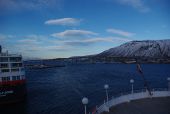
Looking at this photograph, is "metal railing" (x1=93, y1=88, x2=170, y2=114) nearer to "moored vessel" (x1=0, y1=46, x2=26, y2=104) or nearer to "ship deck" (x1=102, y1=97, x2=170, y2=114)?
"ship deck" (x1=102, y1=97, x2=170, y2=114)

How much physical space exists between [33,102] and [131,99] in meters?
27.3

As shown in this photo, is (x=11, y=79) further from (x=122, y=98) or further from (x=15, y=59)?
(x=122, y=98)

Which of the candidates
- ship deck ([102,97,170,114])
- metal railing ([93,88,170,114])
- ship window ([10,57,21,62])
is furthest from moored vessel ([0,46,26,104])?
ship deck ([102,97,170,114])


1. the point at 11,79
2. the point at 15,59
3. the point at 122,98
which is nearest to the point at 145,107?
the point at 122,98

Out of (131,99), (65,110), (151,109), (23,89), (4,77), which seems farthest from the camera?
(23,89)

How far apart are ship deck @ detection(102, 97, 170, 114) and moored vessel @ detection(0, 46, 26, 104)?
26.7 meters

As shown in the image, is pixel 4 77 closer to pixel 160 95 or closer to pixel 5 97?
pixel 5 97

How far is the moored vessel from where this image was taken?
37.3 metres

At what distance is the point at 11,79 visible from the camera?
3872cm

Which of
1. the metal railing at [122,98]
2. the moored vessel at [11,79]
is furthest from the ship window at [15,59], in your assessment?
the metal railing at [122,98]

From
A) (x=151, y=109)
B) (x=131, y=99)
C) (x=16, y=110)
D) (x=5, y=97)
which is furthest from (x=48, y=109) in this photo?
(x=151, y=109)

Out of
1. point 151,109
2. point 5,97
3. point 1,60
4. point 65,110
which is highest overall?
point 1,60

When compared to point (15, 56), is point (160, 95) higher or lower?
lower

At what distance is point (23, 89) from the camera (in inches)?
1604
